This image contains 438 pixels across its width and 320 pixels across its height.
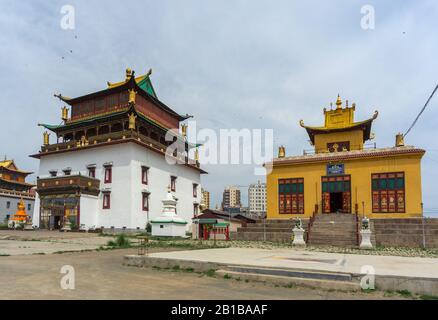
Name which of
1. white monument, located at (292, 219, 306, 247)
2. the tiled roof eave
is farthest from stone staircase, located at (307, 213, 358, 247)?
the tiled roof eave

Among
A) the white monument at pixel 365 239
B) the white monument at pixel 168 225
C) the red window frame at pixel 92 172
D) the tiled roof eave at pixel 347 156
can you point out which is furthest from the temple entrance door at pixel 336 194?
the red window frame at pixel 92 172

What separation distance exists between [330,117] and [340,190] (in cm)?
835

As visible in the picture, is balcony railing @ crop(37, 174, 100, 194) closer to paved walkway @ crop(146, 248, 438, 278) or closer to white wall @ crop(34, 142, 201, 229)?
white wall @ crop(34, 142, 201, 229)

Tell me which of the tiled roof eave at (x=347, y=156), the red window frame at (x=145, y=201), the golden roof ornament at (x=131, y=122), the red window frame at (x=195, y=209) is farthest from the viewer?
the red window frame at (x=195, y=209)

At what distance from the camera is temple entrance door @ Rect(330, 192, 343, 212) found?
28328 millimetres

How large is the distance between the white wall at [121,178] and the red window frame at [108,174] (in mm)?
327

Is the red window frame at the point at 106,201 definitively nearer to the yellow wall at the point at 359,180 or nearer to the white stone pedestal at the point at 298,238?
the yellow wall at the point at 359,180

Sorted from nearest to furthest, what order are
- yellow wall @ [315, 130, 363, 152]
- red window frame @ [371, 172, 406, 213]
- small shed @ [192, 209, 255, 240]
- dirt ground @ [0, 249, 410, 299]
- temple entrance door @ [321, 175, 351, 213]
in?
1. dirt ground @ [0, 249, 410, 299]
2. red window frame @ [371, 172, 406, 213]
3. small shed @ [192, 209, 255, 240]
4. temple entrance door @ [321, 175, 351, 213]
5. yellow wall @ [315, 130, 363, 152]

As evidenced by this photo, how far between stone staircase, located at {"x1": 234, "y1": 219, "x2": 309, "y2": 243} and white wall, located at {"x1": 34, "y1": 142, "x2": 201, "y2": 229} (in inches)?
547

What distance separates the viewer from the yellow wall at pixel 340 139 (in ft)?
104

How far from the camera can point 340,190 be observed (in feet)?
91.1

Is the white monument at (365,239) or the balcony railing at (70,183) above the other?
the balcony railing at (70,183)

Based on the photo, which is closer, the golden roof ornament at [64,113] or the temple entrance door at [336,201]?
the temple entrance door at [336,201]
